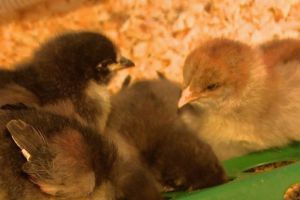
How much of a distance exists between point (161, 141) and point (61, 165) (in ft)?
1.27

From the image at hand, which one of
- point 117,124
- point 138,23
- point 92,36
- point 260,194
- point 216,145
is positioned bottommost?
point 260,194

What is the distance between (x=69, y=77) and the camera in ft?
5.28

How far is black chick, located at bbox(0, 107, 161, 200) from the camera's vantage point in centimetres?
116

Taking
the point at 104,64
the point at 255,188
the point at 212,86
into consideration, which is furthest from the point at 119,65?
Answer: the point at 255,188

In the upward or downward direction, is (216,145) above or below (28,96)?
Result: below

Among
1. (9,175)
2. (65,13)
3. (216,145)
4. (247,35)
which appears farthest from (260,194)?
(65,13)

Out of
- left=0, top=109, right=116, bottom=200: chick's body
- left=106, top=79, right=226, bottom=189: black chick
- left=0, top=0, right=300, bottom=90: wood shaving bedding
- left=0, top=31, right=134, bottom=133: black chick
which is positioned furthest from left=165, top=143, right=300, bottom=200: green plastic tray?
left=0, top=0, right=300, bottom=90: wood shaving bedding

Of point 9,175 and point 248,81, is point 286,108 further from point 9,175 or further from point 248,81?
point 9,175

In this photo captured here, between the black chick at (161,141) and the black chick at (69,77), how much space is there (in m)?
0.08

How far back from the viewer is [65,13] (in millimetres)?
2539

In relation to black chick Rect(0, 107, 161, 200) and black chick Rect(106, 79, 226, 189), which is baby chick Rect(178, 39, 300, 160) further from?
black chick Rect(0, 107, 161, 200)

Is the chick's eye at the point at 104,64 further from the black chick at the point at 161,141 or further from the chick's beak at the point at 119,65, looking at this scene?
the black chick at the point at 161,141

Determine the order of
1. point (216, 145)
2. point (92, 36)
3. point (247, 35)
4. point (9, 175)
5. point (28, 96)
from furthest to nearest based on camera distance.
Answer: point (247, 35)
point (216, 145)
point (92, 36)
point (28, 96)
point (9, 175)

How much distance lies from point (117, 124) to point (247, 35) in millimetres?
1069
